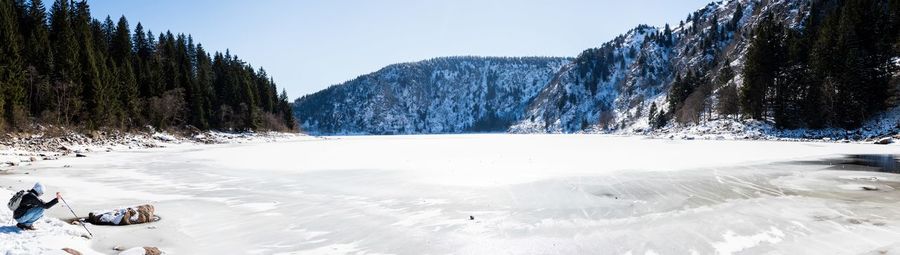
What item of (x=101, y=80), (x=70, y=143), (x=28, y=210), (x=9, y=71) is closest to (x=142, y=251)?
(x=28, y=210)

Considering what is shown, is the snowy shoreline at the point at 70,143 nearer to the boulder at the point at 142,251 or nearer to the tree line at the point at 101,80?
the tree line at the point at 101,80

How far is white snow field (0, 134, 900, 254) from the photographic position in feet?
29.4

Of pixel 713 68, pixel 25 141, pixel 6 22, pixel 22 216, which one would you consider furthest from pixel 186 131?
pixel 713 68

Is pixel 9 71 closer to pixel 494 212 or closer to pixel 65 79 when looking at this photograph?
pixel 65 79

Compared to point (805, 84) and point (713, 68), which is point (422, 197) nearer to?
point (805, 84)

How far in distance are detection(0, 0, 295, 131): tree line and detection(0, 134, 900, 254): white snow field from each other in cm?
3660

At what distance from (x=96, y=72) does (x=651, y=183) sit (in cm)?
6558

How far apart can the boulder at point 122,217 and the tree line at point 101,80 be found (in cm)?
4274

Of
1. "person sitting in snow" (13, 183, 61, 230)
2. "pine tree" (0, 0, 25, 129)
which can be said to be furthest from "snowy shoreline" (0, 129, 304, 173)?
"person sitting in snow" (13, 183, 61, 230)

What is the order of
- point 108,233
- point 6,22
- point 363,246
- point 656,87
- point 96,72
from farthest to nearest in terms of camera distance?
point 656,87, point 96,72, point 6,22, point 108,233, point 363,246

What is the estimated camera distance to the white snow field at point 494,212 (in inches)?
353

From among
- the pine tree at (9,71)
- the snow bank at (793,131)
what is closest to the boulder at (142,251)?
the pine tree at (9,71)

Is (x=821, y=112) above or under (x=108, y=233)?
above

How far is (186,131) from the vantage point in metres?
77.2
